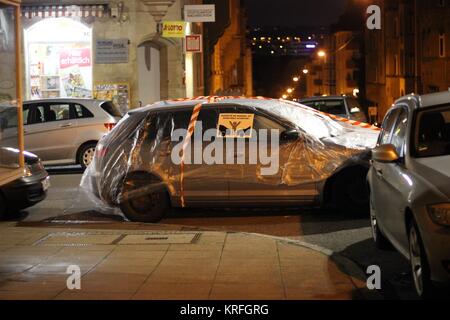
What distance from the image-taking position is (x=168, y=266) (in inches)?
287

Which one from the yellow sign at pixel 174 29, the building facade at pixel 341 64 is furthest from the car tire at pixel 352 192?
the building facade at pixel 341 64

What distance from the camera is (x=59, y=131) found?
1631 cm

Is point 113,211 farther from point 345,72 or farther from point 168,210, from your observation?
point 345,72

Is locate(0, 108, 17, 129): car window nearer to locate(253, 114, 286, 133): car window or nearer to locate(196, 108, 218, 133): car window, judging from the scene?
locate(196, 108, 218, 133): car window

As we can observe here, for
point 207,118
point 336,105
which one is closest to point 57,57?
point 336,105

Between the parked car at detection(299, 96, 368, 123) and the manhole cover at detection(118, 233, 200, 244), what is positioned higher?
the parked car at detection(299, 96, 368, 123)

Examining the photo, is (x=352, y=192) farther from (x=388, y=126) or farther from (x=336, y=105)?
(x=336, y=105)

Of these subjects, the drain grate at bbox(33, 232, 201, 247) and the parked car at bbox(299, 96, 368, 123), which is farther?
the parked car at bbox(299, 96, 368, 123)

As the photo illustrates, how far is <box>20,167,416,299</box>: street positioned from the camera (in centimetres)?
792

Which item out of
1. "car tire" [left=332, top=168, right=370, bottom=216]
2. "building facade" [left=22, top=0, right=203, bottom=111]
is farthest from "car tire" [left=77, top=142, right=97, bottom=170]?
"car tire" [left=332, top=168, right=370, bottom=216]

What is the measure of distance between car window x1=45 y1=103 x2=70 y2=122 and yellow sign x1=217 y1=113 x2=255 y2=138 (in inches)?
274

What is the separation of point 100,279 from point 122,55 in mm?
17607

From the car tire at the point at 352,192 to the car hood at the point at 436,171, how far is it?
3564mm
